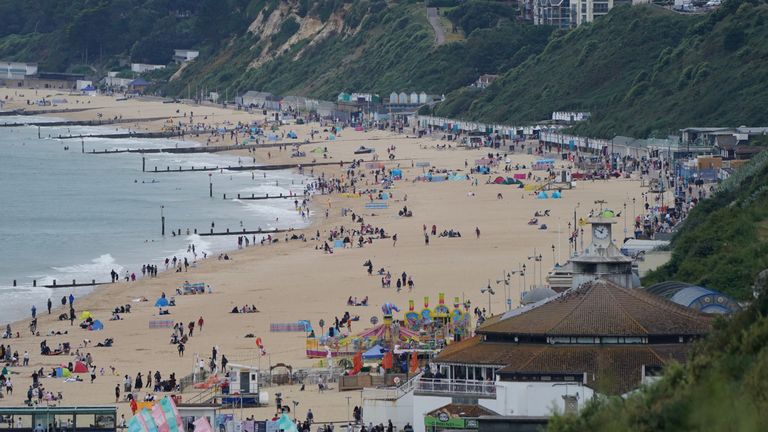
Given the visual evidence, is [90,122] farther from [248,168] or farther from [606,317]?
Result: [606,317]

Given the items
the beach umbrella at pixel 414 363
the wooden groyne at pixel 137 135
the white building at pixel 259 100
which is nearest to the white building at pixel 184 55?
the white building at pixel 259 100

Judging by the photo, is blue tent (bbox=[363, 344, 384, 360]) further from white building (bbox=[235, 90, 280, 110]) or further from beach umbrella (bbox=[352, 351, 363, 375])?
white building (bbox=[235, 90, 280, 110])

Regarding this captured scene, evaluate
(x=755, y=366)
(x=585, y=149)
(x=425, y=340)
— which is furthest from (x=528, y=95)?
(x=755, y=366)

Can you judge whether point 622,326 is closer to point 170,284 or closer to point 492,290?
point 492,290

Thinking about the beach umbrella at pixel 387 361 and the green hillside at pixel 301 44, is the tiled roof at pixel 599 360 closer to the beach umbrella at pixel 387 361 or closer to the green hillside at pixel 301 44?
the beach umbrella at pixel 387 361

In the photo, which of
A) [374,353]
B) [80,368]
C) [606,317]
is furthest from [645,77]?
[606,317]

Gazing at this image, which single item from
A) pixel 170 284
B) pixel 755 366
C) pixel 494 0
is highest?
pixel 494 0
